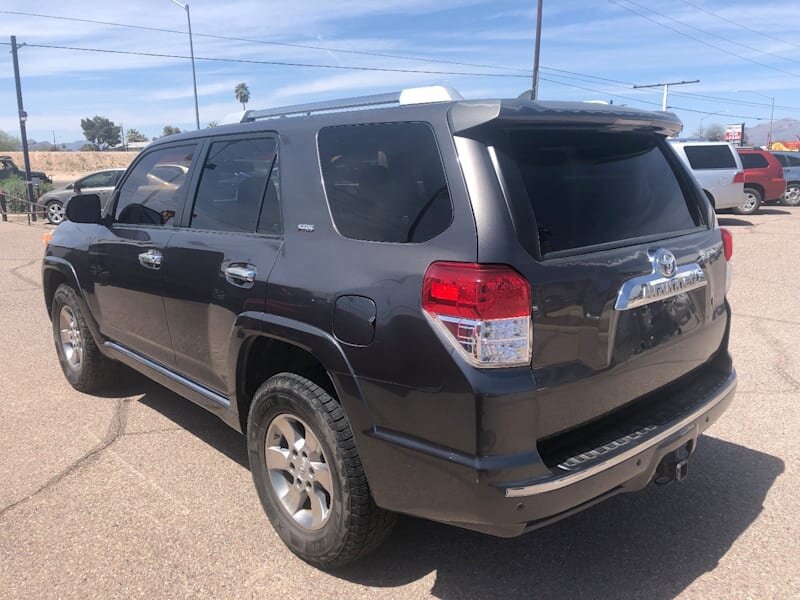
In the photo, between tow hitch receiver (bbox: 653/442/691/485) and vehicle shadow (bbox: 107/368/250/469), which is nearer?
tow hitch receiver (bbox: 653/442/691/485)

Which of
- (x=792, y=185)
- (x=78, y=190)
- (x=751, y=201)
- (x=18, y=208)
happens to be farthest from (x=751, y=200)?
(x=18, y=208)

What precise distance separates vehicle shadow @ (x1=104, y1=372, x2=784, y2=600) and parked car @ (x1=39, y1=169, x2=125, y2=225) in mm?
16893

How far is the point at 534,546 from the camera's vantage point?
2.99 meters

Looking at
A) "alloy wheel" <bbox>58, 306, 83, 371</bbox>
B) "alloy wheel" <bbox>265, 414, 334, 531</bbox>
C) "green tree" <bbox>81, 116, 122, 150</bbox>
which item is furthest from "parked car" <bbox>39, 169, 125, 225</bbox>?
"green tree" <bbox>81, 116, 122, 150</bbox>

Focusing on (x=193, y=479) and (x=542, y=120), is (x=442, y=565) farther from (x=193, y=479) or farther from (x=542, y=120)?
(x=542, y=120)

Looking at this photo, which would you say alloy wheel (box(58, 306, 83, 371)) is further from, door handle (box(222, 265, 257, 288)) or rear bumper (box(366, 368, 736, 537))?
rear bumper (box(366, 368, 736, 537))

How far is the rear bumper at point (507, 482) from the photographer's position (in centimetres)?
215

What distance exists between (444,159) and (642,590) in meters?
1.84

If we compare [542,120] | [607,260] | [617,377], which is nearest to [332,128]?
[542,120]

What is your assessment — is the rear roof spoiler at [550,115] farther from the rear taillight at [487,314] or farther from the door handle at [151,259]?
the door handle at [151,259]

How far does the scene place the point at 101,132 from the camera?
409 ft

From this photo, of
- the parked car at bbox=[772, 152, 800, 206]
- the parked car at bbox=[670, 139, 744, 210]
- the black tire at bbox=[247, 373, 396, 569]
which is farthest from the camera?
the parked car at bbox=[772, 152, 800, 206]

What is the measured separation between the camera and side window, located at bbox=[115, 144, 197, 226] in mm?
3777

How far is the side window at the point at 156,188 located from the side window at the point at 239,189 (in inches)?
9.2
